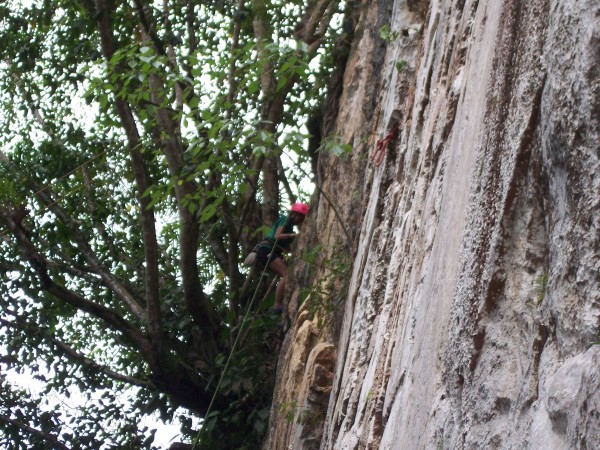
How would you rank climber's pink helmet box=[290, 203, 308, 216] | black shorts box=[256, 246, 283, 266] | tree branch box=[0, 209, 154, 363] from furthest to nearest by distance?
black shorts box=[256, 246, 283, 266] → climber's pink helmet box=[290, 203, 308, 216] → tree branch box=[0, 209, 154, 363]

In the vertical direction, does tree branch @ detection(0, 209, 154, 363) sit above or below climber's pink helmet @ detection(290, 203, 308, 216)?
below

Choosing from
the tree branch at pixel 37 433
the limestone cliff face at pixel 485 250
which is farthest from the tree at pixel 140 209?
the limestone cliff face at pixel 485 250

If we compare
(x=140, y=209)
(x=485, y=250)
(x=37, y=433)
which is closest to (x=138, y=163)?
(x=140, y=209)

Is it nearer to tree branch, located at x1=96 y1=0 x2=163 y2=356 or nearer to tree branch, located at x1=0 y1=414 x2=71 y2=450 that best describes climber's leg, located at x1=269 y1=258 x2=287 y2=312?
tree branch, located at x1=96 y1=0 x2=163 y2=356

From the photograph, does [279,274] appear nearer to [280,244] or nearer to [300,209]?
[280,244]

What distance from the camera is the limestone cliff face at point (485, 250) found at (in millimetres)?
2416

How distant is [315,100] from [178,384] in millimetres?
3399

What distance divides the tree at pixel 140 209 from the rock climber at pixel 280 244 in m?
0.22

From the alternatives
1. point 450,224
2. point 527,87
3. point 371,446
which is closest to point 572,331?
point 527,87

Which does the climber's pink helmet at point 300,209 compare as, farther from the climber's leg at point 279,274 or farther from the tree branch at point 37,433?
the tree branch at point 37,433

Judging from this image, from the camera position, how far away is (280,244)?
1074 centimetres

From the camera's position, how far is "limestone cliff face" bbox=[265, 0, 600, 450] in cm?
242

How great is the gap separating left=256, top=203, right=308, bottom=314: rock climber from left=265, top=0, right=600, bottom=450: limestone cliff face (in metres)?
3.97

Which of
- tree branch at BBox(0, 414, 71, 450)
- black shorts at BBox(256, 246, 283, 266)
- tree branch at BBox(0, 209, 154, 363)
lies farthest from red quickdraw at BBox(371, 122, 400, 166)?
tree branch at BBox(0, 414, 71, 450)
